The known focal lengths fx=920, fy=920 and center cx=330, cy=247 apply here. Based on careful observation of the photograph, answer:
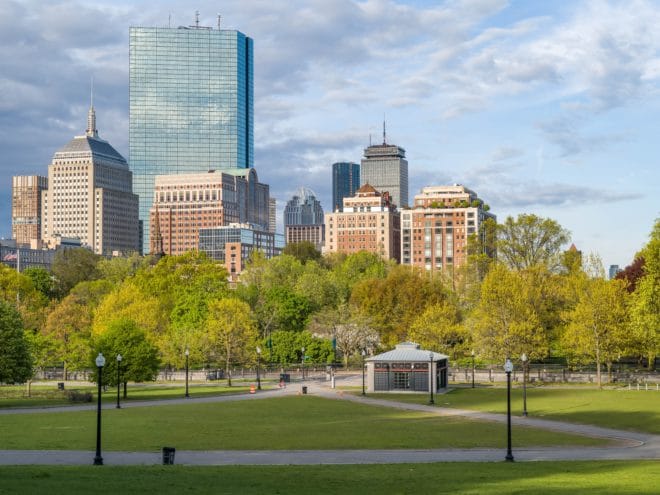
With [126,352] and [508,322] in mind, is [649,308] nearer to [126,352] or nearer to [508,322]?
[508,322]

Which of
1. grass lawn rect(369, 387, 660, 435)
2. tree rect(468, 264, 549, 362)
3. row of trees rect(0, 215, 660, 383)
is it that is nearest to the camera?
grass lawn rect(369, 387, 660, 435)

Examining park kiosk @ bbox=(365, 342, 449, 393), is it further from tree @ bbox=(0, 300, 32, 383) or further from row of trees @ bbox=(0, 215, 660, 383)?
tree @ bbox=(0, 300, 32, 383)

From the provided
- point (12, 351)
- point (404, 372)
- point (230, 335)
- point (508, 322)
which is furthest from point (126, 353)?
point (508, 322)

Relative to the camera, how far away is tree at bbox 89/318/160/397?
282 ft

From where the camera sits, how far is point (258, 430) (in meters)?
54.0

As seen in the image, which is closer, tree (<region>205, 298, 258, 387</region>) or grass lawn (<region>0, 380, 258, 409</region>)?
grass lawn (<region>0, 380, 258, 409</region>)

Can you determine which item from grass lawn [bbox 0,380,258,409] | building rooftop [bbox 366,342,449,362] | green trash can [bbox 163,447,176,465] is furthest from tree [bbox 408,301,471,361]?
green trash can [bbox 163,447,176,465]

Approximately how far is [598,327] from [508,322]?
32.1 ft

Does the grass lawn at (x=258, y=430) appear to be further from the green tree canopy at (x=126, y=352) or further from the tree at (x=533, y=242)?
the tree at (x=533, y=242)

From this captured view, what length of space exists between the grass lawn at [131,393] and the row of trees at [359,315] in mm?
2495

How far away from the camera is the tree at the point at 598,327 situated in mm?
97938

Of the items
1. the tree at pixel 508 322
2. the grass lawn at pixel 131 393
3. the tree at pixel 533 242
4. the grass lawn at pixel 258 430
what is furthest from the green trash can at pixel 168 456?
the tree at pixel 533 242

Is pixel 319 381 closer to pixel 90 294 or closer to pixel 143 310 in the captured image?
pixel 143 310

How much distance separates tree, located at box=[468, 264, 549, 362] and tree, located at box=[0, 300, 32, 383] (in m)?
49.2
